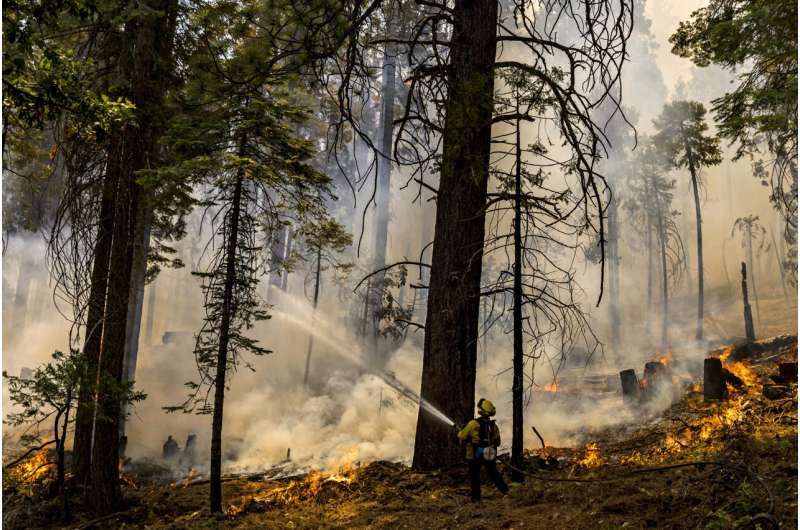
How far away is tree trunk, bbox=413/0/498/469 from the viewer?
7.38m

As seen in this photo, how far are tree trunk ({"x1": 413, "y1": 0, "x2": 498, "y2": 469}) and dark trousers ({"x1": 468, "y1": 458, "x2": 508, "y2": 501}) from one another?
90 centimetres

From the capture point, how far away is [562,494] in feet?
19.5

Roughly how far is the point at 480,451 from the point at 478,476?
29 centimetres

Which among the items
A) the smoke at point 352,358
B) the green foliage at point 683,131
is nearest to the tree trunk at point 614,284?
the smoke at point 352,358

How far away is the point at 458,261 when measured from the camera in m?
7.59

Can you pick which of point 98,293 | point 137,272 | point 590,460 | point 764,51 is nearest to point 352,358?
point 137,272

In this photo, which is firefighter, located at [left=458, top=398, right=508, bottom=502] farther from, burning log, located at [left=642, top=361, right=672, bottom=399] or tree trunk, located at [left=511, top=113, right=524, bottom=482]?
burning log, located at [left=642, top=361, right=672, bottom=399]

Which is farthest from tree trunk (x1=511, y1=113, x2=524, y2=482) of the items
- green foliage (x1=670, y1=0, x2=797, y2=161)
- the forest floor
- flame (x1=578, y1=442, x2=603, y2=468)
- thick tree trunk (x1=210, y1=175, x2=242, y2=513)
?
thick tree trunk (x1=210, y1=175, x2=242, y2=513)

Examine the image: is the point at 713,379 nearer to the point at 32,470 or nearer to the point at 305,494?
the point at 305,494

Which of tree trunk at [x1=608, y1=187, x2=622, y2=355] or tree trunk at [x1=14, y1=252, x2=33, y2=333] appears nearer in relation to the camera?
tree trunk at [x1=608, y1=187, x2=622, y2=355]

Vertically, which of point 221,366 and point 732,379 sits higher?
point 221,366

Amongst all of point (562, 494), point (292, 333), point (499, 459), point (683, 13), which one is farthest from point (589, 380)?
point (683, 13)

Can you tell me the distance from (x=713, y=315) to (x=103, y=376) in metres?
47.2

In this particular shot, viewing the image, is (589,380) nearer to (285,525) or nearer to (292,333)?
(292,333)
